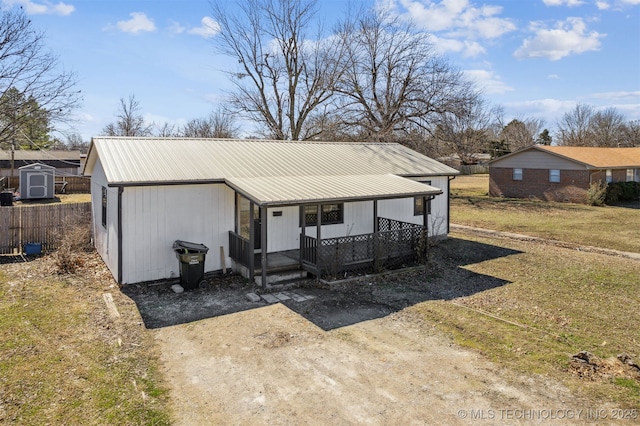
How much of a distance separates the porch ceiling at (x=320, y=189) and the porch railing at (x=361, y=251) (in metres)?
1.13

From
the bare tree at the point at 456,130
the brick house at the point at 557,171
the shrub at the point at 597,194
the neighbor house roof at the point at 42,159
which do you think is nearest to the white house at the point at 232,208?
the bare tree at the point at 456,130

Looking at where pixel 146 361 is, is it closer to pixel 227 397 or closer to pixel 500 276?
pixel 227 397

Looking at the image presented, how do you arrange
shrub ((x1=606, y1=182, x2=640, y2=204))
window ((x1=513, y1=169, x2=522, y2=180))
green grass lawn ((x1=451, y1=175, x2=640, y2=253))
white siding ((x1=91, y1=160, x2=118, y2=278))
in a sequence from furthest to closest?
1. window ((x1=513, y1=169, x2=522, y2=180))
2. shrub ((x1=606, y1=182, x2=640, y2=204))
3. green grass lawn ((x1=451, y1=175, x2=640, y2=253))
4. white siding ((x1=91, y1=160, x2=118, y2=278))

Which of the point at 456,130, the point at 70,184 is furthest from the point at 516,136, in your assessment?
the point at 70,184

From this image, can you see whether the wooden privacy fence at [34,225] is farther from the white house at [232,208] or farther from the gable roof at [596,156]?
the gable roof at [596,156]

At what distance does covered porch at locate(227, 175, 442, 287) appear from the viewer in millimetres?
11086

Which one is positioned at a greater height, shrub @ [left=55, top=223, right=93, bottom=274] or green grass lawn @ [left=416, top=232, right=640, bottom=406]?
shrub @ [left=55, top=223, right=93, bottom=274]

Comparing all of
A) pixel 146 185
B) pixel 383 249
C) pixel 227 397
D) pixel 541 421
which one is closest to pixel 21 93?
pixel 146 185

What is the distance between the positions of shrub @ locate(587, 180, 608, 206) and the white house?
19.7 meters

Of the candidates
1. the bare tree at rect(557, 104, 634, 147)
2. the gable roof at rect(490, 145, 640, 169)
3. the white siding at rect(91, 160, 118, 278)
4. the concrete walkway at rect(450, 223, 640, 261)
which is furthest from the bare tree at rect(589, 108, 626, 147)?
the white siding at rect(91, 160, 118, 278)

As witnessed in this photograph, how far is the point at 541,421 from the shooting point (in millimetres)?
5484

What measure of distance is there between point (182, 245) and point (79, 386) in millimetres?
5115

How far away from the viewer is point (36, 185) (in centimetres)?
2889

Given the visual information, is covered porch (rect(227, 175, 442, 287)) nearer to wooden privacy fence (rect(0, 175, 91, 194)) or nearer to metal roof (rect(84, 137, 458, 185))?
metal roof (rect(84, 137, 458, 185))
